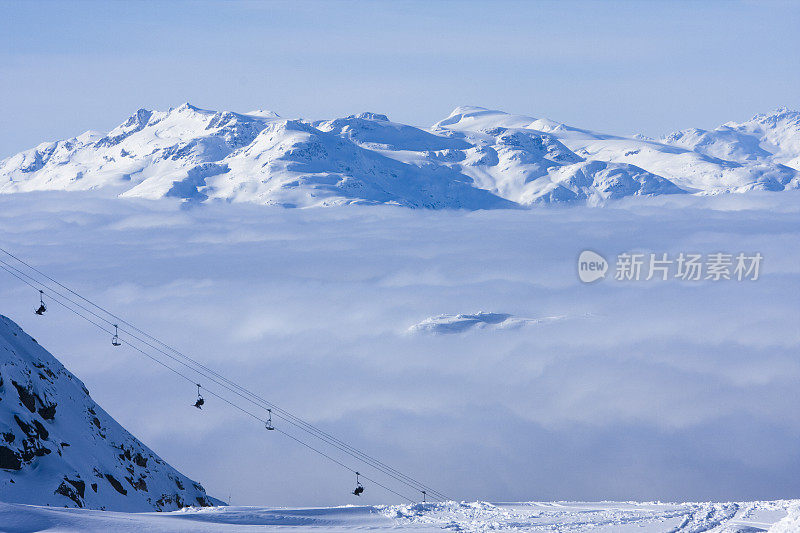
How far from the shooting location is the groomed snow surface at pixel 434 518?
106 ft

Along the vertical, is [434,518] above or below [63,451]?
below

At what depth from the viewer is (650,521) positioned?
39.5m

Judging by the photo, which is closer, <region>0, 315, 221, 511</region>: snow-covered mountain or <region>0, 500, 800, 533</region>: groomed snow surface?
<region>0, 500, 800, 533</region>: groomed snow surface

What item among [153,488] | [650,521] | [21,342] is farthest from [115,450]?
[650,521]

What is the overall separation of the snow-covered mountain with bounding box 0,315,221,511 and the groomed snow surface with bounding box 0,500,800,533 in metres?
12.7

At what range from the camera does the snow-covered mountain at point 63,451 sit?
46.2 meters

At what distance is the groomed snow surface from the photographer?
3241cm

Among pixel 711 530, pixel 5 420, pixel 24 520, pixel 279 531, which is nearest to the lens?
pixel 24 520

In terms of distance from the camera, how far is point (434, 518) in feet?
128

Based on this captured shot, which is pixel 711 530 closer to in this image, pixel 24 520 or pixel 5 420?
pixel 24 520

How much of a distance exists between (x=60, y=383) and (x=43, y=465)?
44.8 ft

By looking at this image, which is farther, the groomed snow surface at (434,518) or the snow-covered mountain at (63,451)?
the snow-covered mountain at (63,451)

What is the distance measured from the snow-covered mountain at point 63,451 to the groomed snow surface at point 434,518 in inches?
499

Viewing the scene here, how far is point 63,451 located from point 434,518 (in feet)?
83.2
